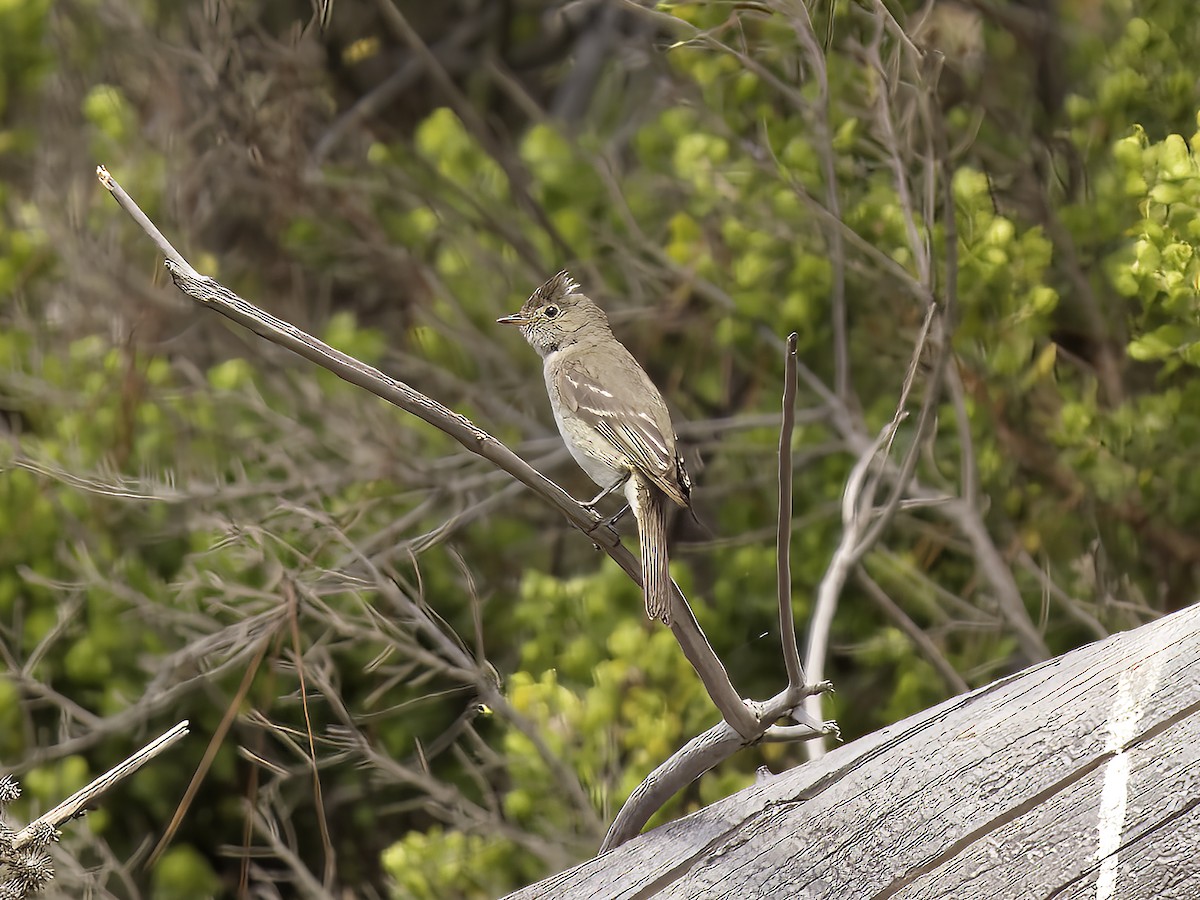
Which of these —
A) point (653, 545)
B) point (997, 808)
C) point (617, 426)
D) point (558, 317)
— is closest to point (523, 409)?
point (558, 317)

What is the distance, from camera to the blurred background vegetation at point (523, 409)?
4.06 meters

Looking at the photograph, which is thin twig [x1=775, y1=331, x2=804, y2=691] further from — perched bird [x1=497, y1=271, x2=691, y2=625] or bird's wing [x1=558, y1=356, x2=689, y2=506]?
bird's wing [x1=558, y1=356, x2=689, y2=506]

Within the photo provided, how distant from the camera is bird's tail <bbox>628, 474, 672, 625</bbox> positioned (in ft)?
7.55

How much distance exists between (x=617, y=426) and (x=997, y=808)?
4.03ft

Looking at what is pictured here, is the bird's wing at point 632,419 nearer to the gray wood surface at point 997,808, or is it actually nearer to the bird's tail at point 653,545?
the bird's tail at point 653,545

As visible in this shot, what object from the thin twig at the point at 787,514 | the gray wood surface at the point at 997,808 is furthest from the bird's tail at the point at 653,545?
the gray wood surface at the point at 997,808

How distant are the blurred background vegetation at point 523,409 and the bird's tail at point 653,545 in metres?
0.78

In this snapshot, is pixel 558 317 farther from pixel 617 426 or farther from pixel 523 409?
pixel 523 409

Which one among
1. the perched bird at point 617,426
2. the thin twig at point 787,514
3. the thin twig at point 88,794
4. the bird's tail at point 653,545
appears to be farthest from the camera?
the perched bird at point 617,426

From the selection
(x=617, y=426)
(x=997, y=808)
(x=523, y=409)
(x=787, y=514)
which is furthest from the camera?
(x=523, y=409)

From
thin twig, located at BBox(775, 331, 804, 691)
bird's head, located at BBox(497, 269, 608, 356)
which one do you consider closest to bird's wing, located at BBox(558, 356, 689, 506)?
bird's head, located at BBox(497, 269, 608, 356)

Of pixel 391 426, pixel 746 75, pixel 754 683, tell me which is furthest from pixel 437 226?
pixel 754 683

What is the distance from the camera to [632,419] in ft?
Answer: 9.89

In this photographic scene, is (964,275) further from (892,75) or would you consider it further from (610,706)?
(610,706)
